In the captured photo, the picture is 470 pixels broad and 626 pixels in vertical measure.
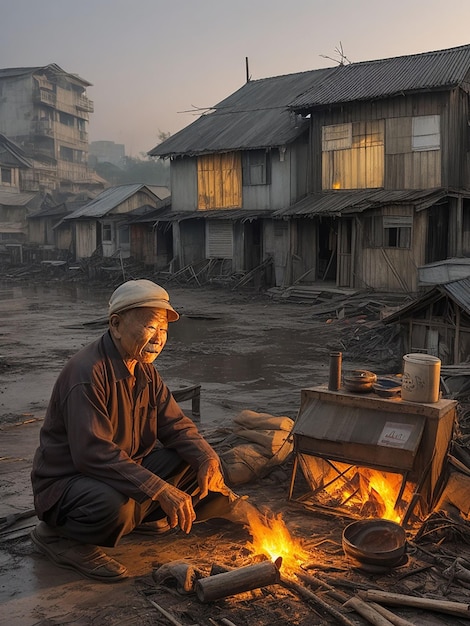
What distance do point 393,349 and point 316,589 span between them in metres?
8.41

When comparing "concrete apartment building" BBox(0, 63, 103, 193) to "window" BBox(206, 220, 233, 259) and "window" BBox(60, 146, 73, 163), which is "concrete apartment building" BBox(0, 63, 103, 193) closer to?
"window" BBox(60, 146, 73, 163)

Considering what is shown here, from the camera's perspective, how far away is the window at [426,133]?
67.6 ft

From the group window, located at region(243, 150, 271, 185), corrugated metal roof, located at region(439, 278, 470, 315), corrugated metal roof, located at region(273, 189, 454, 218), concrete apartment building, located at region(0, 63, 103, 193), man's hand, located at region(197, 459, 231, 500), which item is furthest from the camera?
concrete apartment building, located at region(0, 63, 103, 193)

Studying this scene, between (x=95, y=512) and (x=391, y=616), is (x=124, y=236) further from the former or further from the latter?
(x=391, y=616)

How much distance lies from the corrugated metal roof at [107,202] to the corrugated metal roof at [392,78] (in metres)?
15.0

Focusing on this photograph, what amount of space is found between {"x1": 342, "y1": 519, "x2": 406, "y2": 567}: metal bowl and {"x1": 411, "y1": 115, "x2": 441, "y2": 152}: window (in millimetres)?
18459

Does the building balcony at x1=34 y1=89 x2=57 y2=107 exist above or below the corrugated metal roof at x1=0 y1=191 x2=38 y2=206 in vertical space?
above

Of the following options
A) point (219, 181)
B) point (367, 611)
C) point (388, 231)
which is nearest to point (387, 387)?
point (367, 611)

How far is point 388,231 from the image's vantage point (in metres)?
20.9

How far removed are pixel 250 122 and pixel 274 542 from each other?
25.0m

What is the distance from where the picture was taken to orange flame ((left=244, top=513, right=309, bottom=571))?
13.6 ft

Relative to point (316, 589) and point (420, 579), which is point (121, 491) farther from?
point (420, 579)

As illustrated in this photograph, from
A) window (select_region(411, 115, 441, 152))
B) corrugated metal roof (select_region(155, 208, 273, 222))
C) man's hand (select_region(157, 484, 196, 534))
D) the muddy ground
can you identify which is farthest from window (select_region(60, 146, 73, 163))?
man's hand (select_region(157, 484, 196, 534))

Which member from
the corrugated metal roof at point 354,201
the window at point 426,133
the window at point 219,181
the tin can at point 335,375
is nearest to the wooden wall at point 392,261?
the corrugated metal roof at point 354,201
